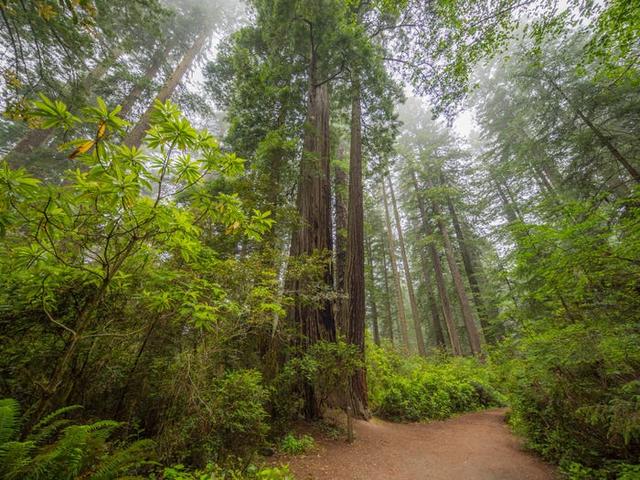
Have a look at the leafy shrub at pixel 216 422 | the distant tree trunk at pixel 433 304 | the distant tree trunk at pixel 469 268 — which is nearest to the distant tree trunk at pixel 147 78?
the leafy shrub at pixel 216 422

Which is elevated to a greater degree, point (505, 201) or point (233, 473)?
point (505, 201)

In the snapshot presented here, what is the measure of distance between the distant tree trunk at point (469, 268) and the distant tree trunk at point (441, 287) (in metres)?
1.28

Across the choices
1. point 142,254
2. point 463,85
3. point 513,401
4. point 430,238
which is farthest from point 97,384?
point 430,238

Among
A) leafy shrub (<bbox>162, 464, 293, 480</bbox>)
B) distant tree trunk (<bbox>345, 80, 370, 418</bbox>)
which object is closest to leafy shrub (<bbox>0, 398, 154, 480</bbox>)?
leafy shrub (<bbox>162, 464, 293, 480</bbox>)

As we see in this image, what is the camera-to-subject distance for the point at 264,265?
414 centimetres

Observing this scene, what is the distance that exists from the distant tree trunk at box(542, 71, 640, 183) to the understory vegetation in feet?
0.42

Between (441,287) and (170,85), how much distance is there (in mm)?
16159

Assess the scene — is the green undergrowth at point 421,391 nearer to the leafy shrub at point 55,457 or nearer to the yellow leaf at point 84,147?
the leafy shrub at point 55,457

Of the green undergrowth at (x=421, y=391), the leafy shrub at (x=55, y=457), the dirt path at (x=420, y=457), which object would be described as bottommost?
the dirt path at (x=420, y=457)

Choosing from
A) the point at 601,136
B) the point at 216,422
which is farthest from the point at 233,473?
the point at 601,136

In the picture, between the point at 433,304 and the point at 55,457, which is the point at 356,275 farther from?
the point at 433,304

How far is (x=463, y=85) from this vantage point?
227 inches

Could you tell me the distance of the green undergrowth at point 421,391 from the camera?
6.16m

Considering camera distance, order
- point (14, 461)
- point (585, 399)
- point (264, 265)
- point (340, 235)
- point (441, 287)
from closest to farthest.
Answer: point (14, 461) < point (585, 399) < point (264, 265) < point (340, 235) < point (441, 287)
